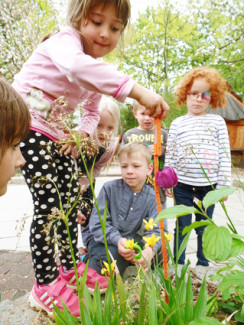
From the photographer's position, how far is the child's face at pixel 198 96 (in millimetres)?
2186

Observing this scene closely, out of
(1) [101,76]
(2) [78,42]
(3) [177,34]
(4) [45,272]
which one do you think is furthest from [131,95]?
(3) [177,34]

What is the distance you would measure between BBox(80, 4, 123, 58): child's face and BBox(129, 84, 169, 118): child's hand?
1.53ft

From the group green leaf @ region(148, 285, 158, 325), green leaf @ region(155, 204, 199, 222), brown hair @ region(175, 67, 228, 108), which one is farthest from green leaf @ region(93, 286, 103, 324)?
brown hair @ region(175, 67, 228, 108)

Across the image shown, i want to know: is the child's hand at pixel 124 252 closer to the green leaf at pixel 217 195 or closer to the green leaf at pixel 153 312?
the green leaf at pixel 153 312

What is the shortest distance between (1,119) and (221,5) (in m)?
11.4

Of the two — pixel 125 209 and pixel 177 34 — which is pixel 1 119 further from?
pixel 177 34

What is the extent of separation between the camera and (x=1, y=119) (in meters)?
0.92

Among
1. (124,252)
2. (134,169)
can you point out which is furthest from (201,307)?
(134,169)

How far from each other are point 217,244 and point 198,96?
6.09 ft

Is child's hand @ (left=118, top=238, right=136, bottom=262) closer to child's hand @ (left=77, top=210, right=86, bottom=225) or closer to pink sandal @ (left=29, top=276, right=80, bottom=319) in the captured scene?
pink sandal @ (left=29, top=276, right=80, bottom=319)

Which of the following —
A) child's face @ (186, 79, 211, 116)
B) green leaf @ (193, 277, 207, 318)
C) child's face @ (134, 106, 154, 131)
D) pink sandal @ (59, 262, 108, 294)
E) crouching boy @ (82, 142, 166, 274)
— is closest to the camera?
green leaf @ (193, 277, 207, 318)

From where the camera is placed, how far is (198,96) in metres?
2.20

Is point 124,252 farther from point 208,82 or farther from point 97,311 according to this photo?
point 208,82

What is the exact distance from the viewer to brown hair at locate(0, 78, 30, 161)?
3.03 ft
